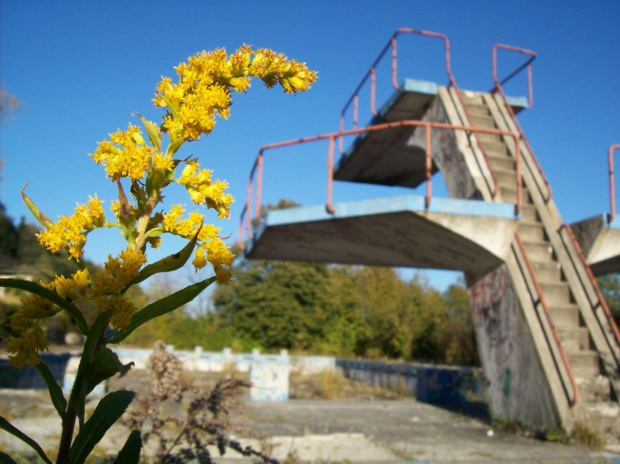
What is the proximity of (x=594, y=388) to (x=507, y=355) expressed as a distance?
1.01 meters

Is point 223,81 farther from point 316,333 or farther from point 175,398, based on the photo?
point 316,333

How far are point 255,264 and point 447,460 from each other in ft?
79.1

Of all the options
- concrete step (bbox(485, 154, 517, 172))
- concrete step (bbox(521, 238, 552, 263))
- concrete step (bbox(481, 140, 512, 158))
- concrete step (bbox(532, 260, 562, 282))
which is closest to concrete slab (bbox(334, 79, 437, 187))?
concrete step (bbox(481, 140, 512, 158))

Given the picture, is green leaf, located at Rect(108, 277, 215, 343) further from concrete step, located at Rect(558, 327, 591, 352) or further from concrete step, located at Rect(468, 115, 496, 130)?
concrete step, located at Rect(468, 115, 496, 130)

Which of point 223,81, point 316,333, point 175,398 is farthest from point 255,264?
point 223,81

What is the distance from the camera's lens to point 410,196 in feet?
19.1

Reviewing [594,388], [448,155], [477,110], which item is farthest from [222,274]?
[477,110]

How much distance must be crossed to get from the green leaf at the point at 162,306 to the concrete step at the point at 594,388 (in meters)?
5.84

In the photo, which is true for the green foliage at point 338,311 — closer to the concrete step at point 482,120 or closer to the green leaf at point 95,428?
the concrete step at point 482,120

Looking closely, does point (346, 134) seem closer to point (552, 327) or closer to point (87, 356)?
point (552, 327)

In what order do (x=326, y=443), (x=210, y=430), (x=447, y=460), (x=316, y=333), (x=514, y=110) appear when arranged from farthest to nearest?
(x=316, y=333), (x=514, y=110), (x=326, y=443), (x=447, y=460), (x=210, y=430)

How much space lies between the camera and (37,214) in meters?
1.05

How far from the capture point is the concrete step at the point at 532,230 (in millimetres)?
6973

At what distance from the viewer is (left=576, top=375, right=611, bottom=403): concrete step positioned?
5621mm
